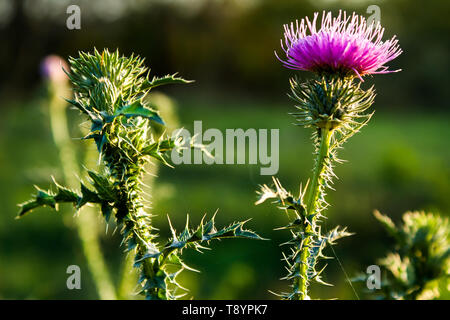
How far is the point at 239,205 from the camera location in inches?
392

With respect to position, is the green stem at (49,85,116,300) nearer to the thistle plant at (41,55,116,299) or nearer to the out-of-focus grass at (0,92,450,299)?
the thistle plant at (41,55,116,299)

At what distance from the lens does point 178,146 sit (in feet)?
5.36

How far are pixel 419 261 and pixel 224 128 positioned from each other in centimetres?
1324

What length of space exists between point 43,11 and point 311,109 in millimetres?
7997

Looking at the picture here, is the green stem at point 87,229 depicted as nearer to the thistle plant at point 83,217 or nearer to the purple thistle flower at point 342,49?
the thistle plant at point 83,217

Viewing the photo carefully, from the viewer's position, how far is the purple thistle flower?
179cm

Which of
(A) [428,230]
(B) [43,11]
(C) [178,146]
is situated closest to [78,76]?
(C) [178,146]

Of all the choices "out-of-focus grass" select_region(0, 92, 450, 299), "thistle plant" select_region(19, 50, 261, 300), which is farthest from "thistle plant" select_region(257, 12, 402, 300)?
"out-of-focus grass" select_region(0, 92, 450, 299)

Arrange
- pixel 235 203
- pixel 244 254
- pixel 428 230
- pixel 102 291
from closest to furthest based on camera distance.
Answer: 1. pixel 428 230
2. pixel 102 291
3. pixel 244 254
4. pixel 235 203

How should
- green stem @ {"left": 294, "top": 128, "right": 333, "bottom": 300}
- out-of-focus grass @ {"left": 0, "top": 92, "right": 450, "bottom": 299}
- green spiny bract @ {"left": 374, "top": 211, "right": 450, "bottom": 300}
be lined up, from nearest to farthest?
1. green stem @ {"left": 294, "top": 128, "right": 333, "bottom": 300}
2. green spiny bract @ {"left": 374, "top": 211, "right": 450, "bottom": 300}
3. out-of-focus grass @ {"left": 0, "top": 92, "right": 450, "bottom": 299}

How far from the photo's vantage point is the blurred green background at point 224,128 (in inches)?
293

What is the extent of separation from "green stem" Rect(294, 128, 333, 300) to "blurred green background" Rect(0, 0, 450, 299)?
6.41 feet
